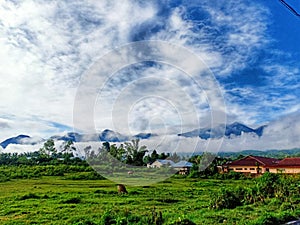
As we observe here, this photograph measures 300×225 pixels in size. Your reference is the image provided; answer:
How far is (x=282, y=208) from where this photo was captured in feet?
25.0

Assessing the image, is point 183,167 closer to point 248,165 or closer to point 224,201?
point 248,165

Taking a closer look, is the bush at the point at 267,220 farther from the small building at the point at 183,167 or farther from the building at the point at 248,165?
the building at the point at 248,165

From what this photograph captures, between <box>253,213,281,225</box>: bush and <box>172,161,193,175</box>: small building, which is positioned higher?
<box>172,161,193,175</box>: small building

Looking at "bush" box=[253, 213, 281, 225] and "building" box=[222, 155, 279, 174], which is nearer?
"bush" box=[253, 213, 281, 225]

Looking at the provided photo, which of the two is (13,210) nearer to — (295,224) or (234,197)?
(234,197)

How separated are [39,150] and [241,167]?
63.7 feet

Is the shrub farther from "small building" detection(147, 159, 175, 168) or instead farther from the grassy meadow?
"small building" detection(147, 159, 175, 168)

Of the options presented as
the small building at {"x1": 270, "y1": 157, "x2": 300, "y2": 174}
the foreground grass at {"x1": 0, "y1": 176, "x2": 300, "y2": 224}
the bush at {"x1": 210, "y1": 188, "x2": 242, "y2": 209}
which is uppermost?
the small building at {"x1": 270, "y1": 157, "x2": 300, "y2": 174}

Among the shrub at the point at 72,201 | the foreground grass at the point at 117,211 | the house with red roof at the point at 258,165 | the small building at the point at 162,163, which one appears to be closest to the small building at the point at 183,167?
the small building at the point at 162,163

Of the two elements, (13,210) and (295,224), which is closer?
(295,224)

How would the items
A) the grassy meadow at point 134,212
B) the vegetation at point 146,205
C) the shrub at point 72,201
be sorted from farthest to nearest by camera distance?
1. the shrub at point 72,201
2. the vegetation at point 146,205
3. the grassy meadow at point 134,212

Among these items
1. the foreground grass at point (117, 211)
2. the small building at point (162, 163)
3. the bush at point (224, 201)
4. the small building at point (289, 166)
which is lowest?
the foreground grass at point (117, 211)

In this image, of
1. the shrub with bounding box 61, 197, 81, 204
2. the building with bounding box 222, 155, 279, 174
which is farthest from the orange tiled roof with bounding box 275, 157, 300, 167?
the shrub with bounding box 61, 197, 81, 204

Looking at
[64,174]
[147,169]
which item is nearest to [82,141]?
[64,174]
